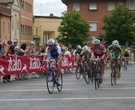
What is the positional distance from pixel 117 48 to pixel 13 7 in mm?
57785

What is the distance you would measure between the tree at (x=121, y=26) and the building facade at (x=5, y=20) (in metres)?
14.2

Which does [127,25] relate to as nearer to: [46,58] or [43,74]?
[43,74]

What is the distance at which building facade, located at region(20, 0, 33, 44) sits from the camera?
83750 mm

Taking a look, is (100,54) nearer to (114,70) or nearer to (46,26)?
(114,70)

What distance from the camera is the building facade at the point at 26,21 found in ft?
275

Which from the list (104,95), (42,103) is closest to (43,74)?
(104,95)

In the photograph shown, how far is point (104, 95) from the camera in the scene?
15.2m

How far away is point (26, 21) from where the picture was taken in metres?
86.2

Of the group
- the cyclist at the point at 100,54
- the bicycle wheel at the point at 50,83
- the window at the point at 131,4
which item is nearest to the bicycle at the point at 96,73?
the cyclist at the point at 100,54

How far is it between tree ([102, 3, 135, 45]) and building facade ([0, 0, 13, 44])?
14190mm

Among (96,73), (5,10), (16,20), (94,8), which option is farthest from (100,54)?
(94,8)

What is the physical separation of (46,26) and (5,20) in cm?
2637

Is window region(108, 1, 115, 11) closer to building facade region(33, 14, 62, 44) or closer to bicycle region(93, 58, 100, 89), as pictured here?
building facade region(33, 14, 62, 44)

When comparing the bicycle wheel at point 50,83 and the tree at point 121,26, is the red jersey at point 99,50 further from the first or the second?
the tree at point 121,26
